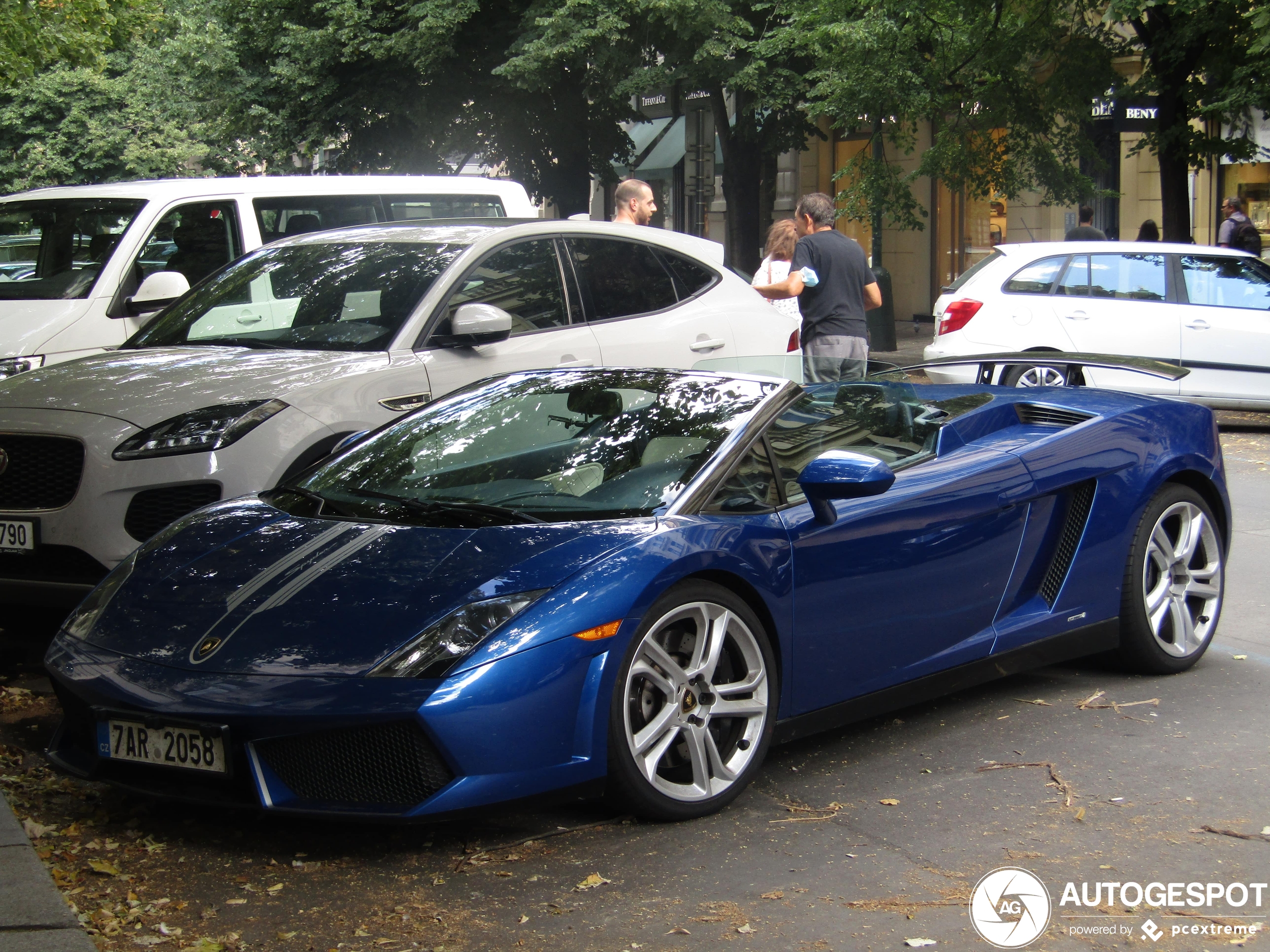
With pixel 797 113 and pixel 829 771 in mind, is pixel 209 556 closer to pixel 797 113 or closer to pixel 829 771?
pixel 829 771

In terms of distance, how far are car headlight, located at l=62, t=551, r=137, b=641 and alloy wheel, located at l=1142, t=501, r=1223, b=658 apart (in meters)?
3.44

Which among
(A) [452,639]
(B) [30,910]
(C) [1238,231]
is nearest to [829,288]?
(A) [452,639]

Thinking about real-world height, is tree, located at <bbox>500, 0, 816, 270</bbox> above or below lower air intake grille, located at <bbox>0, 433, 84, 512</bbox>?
above

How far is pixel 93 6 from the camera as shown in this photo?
18391 millimetres

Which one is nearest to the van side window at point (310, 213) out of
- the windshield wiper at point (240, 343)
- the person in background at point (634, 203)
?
the person in background at point (634, 203)

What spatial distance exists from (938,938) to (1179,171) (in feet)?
50.8

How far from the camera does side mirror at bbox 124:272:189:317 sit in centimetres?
834

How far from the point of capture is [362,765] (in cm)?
370

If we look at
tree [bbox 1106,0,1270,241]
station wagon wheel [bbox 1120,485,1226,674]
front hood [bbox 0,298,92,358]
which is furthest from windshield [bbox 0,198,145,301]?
tree [bbox 1106,0,1270,241]

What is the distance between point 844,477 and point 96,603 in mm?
2206

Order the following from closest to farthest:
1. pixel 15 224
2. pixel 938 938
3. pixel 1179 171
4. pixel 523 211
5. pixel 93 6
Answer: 1. pixel 938 938
2. pixel 15 224
3. pixel 523 211
4. pixel 1179 171
5. pixel 93 6

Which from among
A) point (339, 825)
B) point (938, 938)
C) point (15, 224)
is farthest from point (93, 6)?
point (938, 938)

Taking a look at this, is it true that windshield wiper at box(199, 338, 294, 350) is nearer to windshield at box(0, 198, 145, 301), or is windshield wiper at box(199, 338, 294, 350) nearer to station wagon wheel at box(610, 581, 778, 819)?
windshield at box(0, 198, 145, 301)

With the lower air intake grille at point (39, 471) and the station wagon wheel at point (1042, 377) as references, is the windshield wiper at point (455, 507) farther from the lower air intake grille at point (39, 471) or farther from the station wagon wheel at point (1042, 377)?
the station wagon wheel at point (1042, 377)
